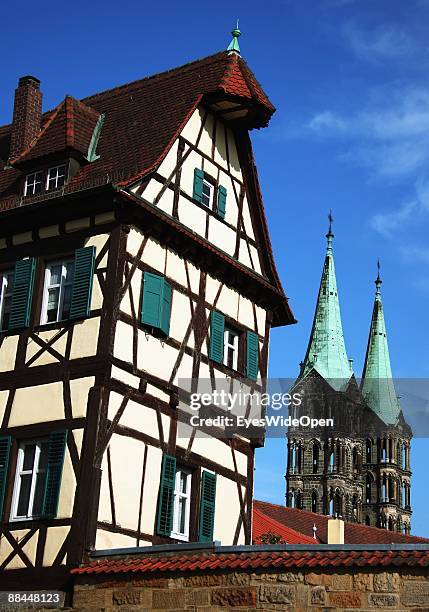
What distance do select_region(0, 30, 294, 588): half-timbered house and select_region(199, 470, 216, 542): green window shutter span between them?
4 centimetres

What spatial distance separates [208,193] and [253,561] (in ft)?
31.5

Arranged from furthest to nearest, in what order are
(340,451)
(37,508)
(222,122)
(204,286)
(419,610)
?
(340,451) → (222,122) → (204,286) → (37,508) → (419,610)

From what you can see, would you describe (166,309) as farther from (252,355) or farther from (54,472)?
(54,472)

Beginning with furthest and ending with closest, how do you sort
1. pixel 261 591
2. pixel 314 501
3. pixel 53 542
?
pixel 314 501, pixel 53 542, pixel 261 591

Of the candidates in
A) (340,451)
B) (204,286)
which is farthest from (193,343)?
(340,451)

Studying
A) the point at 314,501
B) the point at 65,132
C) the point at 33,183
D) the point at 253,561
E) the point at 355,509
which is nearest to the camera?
the point at 253,561

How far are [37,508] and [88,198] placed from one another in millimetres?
5843

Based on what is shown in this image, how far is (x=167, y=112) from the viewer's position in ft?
74.6

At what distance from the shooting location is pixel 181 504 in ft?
68.6

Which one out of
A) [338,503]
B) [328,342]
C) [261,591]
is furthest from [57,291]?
→ [338,503]

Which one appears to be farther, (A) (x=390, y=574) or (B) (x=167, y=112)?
(B) (x=167, y=112)

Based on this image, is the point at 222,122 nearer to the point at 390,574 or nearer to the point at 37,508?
the point at 37,508

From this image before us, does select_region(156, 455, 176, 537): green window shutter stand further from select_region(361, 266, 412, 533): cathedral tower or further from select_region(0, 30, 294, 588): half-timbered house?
select_region(361, 266, 412, 533): cathedral tower

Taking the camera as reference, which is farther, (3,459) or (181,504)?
(181,504)
